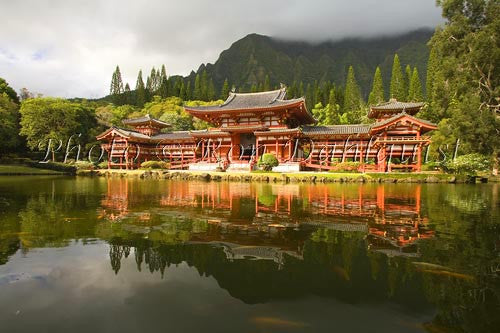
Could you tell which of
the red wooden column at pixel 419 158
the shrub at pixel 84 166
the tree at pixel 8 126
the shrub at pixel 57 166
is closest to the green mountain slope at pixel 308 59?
the red wooden column at pixel 419 158

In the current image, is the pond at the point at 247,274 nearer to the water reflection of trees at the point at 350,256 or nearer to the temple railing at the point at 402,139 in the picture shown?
the water reflection of trees at the point at 350,256

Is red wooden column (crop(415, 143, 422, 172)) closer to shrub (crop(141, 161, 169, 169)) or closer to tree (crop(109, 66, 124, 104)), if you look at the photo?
shrub (crop(141, 161, 169, 169))

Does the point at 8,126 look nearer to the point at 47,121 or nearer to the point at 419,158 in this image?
the point at 47,121

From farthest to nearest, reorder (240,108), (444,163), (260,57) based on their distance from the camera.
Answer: (260,57) → (240,108) → (444,163)

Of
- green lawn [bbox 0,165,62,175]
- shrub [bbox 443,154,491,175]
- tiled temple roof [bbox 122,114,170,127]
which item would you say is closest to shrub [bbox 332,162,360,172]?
shrub [bbox 443,154,491,175]

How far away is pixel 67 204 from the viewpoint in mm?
13219

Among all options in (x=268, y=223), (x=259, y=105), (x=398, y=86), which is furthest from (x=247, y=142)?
(x=398, y=86)

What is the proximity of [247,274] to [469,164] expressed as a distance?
30.3 m

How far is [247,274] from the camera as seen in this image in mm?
5254

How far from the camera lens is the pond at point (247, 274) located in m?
3.81

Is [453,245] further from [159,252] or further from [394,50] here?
[394,50]

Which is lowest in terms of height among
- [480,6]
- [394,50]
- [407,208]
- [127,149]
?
[407,208]

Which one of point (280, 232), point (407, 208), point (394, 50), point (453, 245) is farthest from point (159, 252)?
point (394, 50)

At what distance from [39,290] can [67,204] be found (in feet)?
32.0
